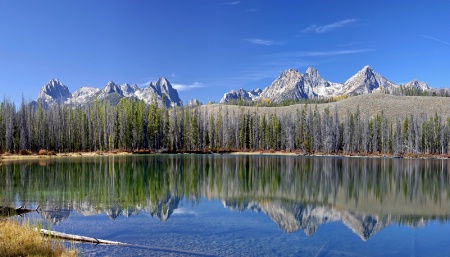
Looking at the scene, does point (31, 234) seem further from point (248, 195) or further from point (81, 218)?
point (248, 195)

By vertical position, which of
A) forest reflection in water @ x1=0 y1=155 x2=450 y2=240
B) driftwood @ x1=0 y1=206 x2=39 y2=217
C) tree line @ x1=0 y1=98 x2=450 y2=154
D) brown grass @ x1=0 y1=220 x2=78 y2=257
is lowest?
forest reflection in water @ x1=0 y1=155 x2=450 y2=240

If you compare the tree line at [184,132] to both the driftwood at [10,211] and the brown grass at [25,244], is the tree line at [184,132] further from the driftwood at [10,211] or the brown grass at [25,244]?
the brown grass at [25,244]

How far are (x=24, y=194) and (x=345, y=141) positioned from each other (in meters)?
128

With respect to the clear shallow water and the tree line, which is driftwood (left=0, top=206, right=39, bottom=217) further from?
the tree line

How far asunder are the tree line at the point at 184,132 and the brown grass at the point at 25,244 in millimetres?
101445

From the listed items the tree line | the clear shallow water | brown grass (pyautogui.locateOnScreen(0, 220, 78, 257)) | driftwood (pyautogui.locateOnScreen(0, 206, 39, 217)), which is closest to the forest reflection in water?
the clear shallow water

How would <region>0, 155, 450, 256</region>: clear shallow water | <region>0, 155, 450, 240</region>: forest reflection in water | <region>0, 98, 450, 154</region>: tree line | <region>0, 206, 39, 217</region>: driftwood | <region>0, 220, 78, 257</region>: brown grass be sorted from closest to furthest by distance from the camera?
<region>0, 220, 78, 257</region>: brown grass
<region>0, 155, 450, 256</region>: clear shallow water
<region>0, 206, 39, 217</region>: driftwood
<region>0, 155, 450, 240</region>: forest reflection in water
<region>0, 98, 450, 154</region>: tree line

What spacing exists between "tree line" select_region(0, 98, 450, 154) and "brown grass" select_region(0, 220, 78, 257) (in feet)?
333

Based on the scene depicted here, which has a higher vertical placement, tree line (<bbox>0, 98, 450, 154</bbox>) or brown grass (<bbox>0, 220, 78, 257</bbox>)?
tree line (<bbox>0, 98, 450, 154</bbox>)

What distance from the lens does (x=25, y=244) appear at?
12625mm

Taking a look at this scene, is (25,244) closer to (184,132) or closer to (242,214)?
(242,214)

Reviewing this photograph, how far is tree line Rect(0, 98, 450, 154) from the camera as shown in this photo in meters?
115

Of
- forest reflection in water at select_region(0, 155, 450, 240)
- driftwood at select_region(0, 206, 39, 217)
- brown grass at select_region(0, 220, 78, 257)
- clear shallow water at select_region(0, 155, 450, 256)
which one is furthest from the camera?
forest reflection in water at select_region(0, 155, 450, 240)

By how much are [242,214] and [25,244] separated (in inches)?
664
